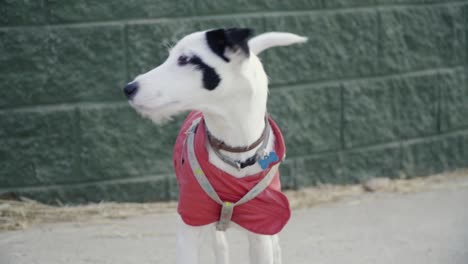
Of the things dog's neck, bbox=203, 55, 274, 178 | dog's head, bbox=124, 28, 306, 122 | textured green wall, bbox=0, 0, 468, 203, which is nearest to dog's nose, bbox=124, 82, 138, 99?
dog's head, bbox=124, 28, 306, 122

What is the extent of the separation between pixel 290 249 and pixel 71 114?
1645 millimetres

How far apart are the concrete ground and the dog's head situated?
1.47 m

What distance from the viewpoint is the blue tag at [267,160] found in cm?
348

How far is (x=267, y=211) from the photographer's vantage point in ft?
11.6

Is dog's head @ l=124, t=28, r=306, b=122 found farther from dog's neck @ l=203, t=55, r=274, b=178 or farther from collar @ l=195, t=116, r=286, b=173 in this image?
collar @ l=195, t=116, r=286, b=173

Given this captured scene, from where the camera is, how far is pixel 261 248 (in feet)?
11.9

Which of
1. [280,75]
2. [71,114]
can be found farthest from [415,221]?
[71,114]

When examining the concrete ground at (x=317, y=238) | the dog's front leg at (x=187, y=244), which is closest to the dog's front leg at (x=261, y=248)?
the dog's front leg at (x=187, y=244)

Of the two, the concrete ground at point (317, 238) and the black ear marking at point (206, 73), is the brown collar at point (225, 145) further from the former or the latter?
the concrete ground at point (317, 238)

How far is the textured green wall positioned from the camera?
4.98 metres

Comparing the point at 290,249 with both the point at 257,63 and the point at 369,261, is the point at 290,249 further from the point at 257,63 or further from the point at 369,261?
the point at 257,63

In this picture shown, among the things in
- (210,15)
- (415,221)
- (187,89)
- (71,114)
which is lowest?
(415,221)

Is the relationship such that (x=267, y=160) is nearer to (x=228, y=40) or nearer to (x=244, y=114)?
(x=244, y=114)

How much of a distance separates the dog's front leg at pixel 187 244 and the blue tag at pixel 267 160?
399 millimetres
